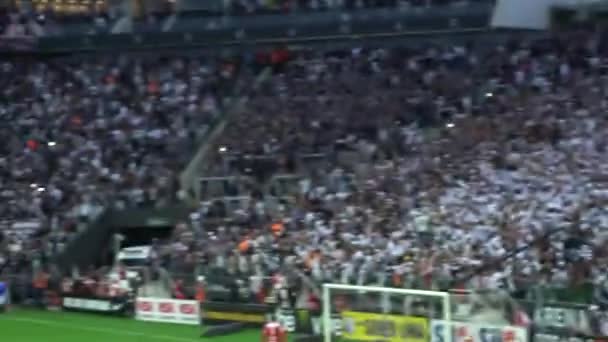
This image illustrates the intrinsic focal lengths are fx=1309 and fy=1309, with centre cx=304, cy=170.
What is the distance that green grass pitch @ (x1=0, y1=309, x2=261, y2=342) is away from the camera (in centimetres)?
2578

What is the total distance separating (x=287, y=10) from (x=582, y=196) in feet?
44.1

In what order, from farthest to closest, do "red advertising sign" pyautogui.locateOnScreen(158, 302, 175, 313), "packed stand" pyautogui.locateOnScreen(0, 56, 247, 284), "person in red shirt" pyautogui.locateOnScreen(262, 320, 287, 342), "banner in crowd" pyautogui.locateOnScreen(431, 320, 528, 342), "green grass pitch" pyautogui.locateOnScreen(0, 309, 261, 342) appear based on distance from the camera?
"packed stand" pyautogui.locateOnScreen(0, 56, 247, 284), "red advertising sign" pyautogui.locateOnScreen(158, 302, 175, 313), "green grass pitch" pyautogui.locateOnScreen(0, 309, 261, 342), "person in red shirt" pyautogui.locateOnScreen(262, 320, 287, 342), "banner in crowd" pyautogui.locateOnScreen(431, 320, 528, 342)

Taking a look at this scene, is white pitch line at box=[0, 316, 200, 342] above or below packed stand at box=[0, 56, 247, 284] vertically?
below

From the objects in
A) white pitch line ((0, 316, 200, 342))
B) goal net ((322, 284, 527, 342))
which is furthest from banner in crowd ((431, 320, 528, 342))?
white pitch line ((0, 316, 200, 342))

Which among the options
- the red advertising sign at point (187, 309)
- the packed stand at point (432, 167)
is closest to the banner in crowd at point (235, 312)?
the red advertising sign at point (187, 309)

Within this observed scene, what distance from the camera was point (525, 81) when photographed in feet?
103

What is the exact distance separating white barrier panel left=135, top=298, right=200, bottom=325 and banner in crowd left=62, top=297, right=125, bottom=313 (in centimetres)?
65

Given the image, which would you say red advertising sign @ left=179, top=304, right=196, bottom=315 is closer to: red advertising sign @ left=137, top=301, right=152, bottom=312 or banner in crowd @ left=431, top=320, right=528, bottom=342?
red advertising sign @ left=137, top=301, right=152, bottom=312

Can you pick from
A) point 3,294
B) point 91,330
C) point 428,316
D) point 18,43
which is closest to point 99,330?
point 91,330

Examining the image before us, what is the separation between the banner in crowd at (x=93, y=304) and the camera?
29.4 meters

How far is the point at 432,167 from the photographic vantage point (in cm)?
2961

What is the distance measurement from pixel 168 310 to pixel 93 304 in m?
2.82

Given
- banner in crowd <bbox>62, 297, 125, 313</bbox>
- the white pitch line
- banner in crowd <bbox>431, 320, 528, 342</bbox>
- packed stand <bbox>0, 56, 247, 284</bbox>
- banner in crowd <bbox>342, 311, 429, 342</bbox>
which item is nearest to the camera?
banner in crowd <bbox>342, 311, 429, 342</bbox>

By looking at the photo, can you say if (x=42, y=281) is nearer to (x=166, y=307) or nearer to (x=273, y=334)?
(x=166, y=307)
